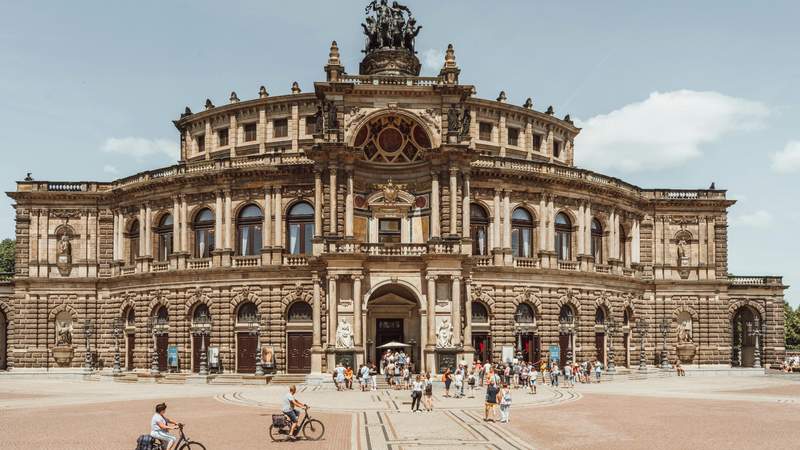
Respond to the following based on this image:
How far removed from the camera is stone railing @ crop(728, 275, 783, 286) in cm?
8400

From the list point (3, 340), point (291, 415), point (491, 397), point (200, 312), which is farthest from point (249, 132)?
point (291, 415)

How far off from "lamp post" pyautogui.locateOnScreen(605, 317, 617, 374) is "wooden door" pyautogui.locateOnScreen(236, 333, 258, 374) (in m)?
28.7

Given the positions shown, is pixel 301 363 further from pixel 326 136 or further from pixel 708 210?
pixel 708 210

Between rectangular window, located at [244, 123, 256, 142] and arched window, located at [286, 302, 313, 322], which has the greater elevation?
rectangular window, located at [244, 123, 256, 142]

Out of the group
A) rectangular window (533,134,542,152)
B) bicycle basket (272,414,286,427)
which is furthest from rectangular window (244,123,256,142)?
bicycle basket (272,414,286,427)

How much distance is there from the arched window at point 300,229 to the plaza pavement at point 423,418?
543 inches

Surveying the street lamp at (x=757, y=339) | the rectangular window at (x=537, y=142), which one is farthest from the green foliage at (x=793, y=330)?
the rectangular window at (x=537, y=142)

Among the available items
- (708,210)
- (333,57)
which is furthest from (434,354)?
(708,210)

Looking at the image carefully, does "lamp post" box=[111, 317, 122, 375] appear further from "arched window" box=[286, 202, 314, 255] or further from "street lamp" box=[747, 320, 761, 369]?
"street lamp" box=[747, 320, 761, 369]

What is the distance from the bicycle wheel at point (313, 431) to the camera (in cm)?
3098

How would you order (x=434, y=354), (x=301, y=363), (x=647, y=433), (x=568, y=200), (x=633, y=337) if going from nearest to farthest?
(x=647, y=433), (x=434, y=354), (x=301, y=363), (x=568, y=200), (x=633, y=337)

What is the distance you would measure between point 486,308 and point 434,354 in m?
10.5

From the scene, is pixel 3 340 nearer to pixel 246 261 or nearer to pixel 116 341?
pixel 116 341

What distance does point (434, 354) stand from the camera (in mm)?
58688
